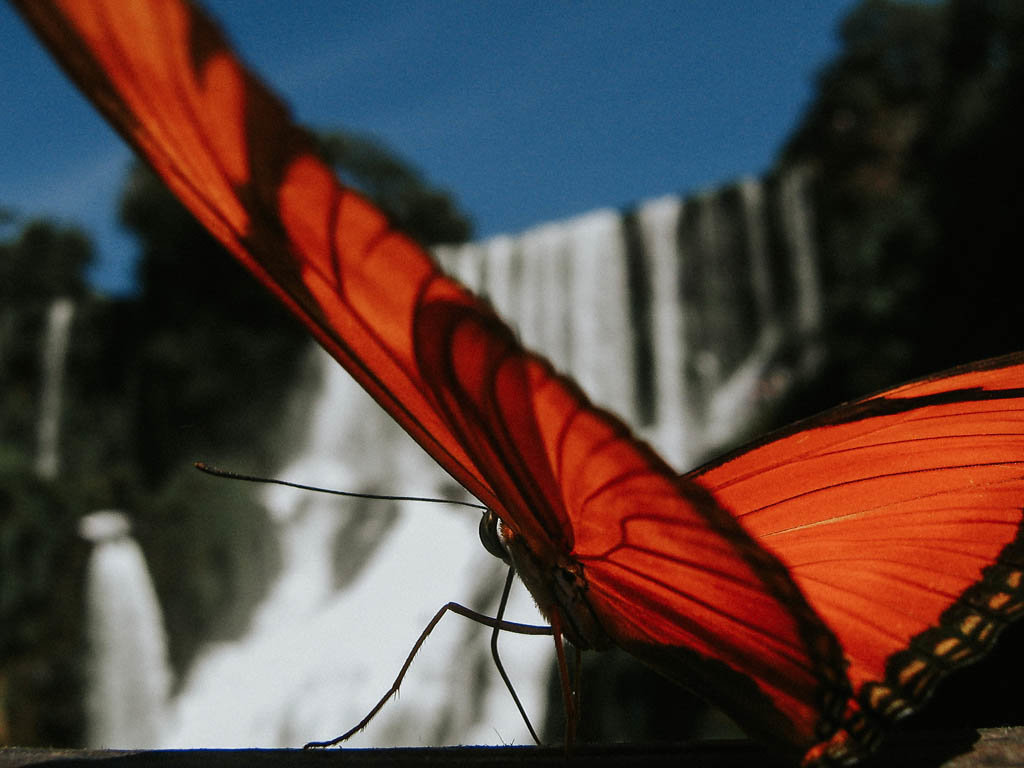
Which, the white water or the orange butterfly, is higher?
the white water

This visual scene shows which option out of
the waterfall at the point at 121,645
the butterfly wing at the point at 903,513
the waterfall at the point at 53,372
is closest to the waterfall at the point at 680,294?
the waterfall at the point at 121,645

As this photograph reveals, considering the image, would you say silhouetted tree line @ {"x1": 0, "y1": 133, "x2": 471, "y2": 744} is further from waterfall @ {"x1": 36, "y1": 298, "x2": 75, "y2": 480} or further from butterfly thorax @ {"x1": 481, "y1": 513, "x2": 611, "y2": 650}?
butterfly thorax @ {"x1": 481, "y1": 513, "x2": 611, "y2": 650}

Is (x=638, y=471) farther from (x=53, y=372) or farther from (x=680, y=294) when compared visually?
(x=53, y=372)

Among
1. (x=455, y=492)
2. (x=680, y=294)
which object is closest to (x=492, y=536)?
(x=455, y=492)

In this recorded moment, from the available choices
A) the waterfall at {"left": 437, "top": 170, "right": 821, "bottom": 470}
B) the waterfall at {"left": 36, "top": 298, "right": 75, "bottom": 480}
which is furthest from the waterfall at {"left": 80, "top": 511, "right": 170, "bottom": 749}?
the waterfall at {"left": 36, "top": 298, "right": 75, "bottom": 480}

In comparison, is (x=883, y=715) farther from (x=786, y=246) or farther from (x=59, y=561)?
(x=786, y=246)

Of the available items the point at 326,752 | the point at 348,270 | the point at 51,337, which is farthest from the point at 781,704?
the point at 51,337
